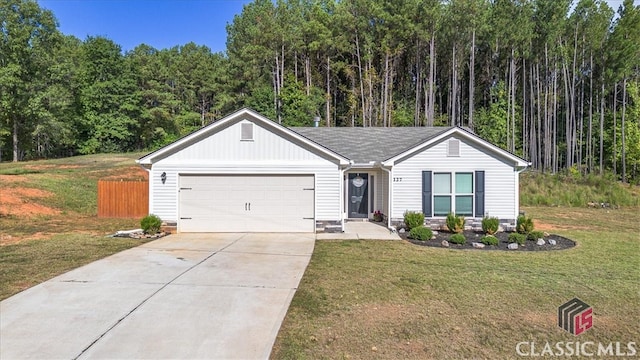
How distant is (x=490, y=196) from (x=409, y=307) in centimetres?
881

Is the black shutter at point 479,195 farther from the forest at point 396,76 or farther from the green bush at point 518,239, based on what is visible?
the forest at point 396,76

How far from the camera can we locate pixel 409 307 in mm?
5348

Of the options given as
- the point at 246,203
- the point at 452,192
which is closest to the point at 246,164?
the point at 246,203

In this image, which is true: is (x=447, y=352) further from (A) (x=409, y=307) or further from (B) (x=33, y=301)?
(B) (x=33, y=301)

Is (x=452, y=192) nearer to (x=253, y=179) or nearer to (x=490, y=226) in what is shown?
(x=490, y=226)

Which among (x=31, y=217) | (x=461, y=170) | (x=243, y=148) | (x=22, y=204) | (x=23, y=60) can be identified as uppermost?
(x=23, y=60)

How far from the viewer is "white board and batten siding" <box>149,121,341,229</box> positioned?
12023 millimetres

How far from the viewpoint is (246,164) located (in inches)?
475

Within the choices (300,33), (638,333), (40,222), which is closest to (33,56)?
(300,33)

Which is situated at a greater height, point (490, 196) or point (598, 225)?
point (490, 196)

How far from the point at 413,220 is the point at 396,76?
91.2 feet

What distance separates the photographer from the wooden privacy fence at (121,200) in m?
15.5

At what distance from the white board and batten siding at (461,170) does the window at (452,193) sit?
249mm

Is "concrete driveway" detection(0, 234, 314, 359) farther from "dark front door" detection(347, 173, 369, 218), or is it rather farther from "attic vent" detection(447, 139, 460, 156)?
"attic vent" detection(447, 139, 460, 156)
